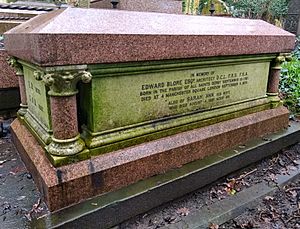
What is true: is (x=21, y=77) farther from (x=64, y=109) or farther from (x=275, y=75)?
(x=275, y=75)

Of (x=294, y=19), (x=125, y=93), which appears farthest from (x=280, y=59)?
(x=294, y=19)

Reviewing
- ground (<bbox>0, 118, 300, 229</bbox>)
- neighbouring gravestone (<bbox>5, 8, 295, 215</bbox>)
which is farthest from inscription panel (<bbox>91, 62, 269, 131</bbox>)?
ground (<bbox>0, 118, 300, 229</bbox>)

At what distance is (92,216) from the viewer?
6.84ft

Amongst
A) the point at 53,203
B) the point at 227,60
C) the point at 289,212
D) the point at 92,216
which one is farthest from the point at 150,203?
the point at 227,60

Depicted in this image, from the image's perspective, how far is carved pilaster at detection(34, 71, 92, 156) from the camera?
1.96 metres

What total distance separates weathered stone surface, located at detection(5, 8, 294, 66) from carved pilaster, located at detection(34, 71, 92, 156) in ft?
0.34

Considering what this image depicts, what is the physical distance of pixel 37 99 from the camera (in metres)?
2.57

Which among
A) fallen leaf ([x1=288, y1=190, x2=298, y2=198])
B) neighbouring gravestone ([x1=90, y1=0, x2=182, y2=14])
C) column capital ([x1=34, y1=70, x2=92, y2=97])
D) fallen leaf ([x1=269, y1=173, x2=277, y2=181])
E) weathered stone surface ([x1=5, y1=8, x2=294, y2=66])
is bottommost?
fallen leaf ([x1=288, y1=190, x2=298, y2=198])

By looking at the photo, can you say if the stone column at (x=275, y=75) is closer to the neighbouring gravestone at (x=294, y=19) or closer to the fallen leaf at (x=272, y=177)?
the fallen leaf at (x=272, y=177)

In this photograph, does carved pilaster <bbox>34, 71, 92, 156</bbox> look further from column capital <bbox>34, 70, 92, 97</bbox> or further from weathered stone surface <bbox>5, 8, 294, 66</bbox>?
weathered stone surface <bbox>5, 8, 294, 66</bbox>

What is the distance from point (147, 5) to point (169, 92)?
1.76 meters

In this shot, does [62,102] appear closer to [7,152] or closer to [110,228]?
[110,228]

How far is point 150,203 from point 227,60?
167cm

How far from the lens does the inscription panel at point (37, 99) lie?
91.2 inches
